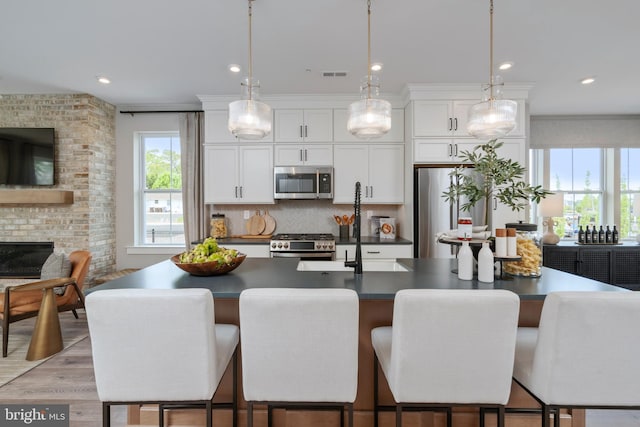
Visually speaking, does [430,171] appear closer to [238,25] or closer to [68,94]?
[238,25]

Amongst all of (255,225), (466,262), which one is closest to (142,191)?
(255,225)

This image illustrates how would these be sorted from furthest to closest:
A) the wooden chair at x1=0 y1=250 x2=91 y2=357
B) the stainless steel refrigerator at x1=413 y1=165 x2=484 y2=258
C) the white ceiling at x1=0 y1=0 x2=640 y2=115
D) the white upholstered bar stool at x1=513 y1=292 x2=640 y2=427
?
the stainless steel refrigerator at x1=413 y1=165 x2=484 y2=258
the wooden chair at x1=0 y1=250 x2=91 y2=357
the white ceiling at x1=0 y1=0 x2=640 y2=115
the white upholstered bar stool at x1=513 y1=292 x2=640 y2=427

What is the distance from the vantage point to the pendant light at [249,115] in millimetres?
1895

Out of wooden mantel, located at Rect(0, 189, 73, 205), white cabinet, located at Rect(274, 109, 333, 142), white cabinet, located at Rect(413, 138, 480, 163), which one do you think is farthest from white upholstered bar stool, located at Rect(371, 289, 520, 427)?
wooden mantel, located at Rect(0, 189, 73, 205)

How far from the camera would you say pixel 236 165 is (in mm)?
3992

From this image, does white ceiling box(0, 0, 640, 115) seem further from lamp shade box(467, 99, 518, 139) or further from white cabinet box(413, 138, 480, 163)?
lamp shade box(467, 99, 518, 139)

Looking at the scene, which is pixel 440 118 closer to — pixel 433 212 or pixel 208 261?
pixel 433 212

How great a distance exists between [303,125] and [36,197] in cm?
345

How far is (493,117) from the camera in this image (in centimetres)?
192

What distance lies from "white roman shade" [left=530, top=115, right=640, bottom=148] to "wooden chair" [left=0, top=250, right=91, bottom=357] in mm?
6084

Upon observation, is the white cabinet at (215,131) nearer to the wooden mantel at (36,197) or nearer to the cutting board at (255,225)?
the cutting board at (255,225)

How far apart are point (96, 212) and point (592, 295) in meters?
4.96

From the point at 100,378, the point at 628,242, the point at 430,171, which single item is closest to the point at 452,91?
the point at 430,171

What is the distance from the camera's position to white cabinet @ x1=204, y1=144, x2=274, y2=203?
397 cm
